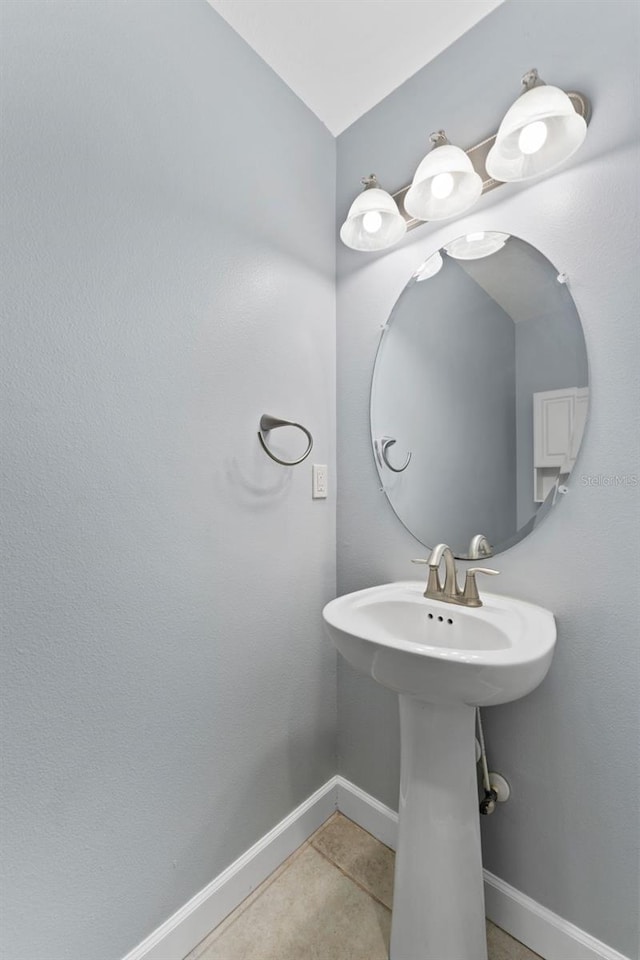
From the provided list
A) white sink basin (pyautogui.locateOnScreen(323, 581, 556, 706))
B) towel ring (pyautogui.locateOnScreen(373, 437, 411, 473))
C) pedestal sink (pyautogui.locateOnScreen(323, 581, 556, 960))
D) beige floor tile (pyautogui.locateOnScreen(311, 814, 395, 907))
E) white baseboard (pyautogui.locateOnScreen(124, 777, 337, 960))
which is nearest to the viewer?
white sink basin (pyautogui.locateOnScreen(323, 581, 556, 706))

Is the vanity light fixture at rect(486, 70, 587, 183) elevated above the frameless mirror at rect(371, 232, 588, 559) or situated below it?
above

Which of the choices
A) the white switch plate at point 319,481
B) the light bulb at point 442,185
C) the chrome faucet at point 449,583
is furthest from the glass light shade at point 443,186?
the chrome faucet at point 449,583

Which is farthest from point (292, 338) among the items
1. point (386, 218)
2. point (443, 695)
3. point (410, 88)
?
point (443, 695)

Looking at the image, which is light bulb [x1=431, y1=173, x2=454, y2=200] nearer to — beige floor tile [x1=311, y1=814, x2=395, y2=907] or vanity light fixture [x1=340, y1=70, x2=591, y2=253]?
vanity light fixture [x1=340, y1=70, x2=591, y2=253]

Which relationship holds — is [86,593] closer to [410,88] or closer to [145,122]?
[145,122]

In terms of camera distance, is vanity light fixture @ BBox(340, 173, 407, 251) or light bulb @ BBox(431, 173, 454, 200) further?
vanity light fixture @ BBox(340, 173, 407, 251)

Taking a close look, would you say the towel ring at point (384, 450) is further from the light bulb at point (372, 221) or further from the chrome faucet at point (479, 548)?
the light bulb at point (372, 221)

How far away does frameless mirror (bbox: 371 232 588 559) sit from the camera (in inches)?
39.6

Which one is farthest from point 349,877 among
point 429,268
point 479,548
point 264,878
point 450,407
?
point 429,268

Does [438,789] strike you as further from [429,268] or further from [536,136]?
[536,136]

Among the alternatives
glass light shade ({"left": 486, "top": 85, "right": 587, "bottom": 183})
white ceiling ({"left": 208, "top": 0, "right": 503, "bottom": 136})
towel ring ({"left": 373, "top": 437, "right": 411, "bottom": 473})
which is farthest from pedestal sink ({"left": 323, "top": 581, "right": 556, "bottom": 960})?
white ceiling ({"left": 208, "top": 0, "right": 503, "bottom": 136})

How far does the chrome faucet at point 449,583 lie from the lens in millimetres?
1043

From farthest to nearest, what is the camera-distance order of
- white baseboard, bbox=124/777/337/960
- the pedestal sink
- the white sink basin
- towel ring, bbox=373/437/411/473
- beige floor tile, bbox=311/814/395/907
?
towel ring, bbox=373/437/411/473 < beige floor tile, bbox=311/814/395/907 < white baseboard, bbox=124/777/337/960 < the pedestal sink < the white sink basin

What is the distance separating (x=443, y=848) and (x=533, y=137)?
1603mm
